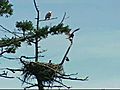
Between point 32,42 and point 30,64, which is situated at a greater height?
point 32,42

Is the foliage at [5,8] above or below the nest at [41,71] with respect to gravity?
above

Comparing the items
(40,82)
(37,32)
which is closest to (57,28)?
(37,32)

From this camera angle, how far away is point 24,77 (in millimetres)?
21734

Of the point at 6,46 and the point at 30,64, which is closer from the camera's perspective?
the point at 30,64

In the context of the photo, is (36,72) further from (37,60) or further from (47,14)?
(47,14)

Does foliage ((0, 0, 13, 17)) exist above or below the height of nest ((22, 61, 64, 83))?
above

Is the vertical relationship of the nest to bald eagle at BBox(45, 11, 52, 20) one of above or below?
below

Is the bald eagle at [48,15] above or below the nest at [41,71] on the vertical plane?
above

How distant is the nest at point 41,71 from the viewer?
22.0 metres

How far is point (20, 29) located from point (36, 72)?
115 inches

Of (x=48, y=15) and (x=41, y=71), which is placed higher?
(x=48, y=15)

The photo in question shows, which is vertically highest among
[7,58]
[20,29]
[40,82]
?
[20,29]

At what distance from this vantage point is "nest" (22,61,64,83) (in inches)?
864

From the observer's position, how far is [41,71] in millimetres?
22047
